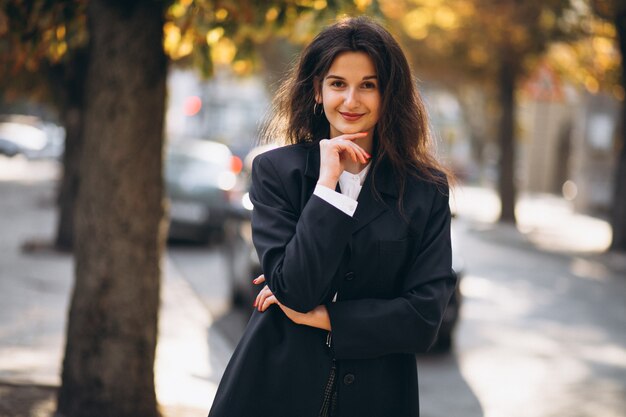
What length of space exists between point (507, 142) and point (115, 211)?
1796cm

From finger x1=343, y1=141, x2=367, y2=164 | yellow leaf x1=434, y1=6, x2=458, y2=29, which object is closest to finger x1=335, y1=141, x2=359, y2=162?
finger x1=343, y1=141, x2=367, y2=164

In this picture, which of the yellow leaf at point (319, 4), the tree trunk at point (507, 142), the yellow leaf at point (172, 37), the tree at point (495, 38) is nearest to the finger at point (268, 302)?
the yellow leaf at point (319, 4)

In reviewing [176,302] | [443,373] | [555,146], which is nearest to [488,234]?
[176,302]

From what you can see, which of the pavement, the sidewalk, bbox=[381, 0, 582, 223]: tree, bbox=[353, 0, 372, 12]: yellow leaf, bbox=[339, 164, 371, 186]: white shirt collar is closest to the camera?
bbox=[339, 164, 371, 186]: white shirt collar

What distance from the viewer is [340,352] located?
2516 millimetres

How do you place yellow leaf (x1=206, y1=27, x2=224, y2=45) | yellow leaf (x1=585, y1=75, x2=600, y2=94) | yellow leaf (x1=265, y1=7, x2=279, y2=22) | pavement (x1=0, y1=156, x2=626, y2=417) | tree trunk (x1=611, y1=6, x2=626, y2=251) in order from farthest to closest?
yellow leaf (x1=585, y1=75, x2=600, y2=94) → tree trunk (x1=611, y1=6, x2=626, y2=251) → pavement (x1=0, y1=156, x2=626, y2=417) → yellow leaf (x1=265, y1=7, x2=279, y2=22) → yellow leaf (x1=206, y1=27, x2=224, y2=45)

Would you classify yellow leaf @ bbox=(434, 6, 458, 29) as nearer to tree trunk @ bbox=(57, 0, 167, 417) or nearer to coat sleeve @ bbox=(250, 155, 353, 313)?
tree trunk @ bbox=(57, 0, 167, 417)

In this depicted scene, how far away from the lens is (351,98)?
260cm

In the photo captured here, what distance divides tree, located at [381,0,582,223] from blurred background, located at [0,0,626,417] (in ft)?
0.17

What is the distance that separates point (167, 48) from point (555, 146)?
34.8 meters

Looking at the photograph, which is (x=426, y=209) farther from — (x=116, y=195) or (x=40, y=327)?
(x=40, y=327)

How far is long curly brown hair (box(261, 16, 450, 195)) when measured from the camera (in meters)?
2.64

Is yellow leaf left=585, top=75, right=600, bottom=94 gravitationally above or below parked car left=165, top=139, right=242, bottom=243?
above

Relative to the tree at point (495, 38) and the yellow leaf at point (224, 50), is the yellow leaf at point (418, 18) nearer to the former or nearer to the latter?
the tree at point (495, 38)
